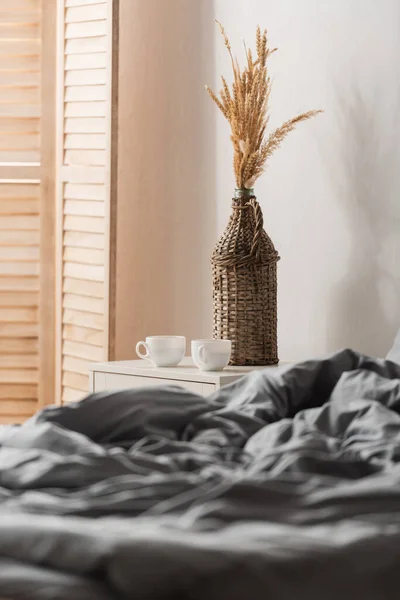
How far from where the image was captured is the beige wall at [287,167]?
8.95ft

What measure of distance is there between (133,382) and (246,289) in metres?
0.40

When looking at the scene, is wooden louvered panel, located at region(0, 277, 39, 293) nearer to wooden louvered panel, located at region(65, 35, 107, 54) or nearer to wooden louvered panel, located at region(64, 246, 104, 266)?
wooden louvered panel, located at region(64, 246, 104, 266)

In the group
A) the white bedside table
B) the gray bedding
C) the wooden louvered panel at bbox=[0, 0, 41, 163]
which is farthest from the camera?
the wooden louvered panel at bbox=[0, 0, 41, 163]

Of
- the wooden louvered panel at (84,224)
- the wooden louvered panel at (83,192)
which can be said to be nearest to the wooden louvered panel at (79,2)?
the wooden louvered panel at (83,192)

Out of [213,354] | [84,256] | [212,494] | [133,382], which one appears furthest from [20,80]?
[212,494]

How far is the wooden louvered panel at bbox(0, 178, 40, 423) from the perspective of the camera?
11.0 feet

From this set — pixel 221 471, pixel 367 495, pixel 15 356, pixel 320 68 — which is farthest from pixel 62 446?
pixel 15 356

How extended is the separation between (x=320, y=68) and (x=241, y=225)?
59 centimetres

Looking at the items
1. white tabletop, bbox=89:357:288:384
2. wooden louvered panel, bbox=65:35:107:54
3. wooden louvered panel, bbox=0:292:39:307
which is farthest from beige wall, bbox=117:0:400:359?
white tabletop, bbox=89:357:288:384

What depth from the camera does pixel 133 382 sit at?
259 cm

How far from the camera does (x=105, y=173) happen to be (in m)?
3.11

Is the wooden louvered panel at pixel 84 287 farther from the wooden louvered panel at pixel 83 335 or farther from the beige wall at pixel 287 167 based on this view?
the beige wall at pixel 287 167

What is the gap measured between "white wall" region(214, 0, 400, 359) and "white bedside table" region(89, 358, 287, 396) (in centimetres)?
39

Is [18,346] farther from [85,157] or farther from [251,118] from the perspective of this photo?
[251,118]
